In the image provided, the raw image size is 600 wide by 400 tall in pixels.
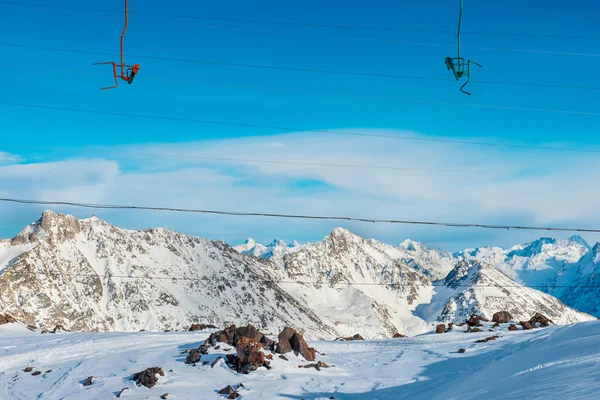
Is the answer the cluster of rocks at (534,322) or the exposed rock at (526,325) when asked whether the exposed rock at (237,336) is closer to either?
the exposed rock at (526,325)

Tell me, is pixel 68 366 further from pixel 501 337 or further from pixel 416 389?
pixel 501 337

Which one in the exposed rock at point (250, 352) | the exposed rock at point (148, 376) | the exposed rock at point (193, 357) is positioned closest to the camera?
the exposed rock at point (148, 376)

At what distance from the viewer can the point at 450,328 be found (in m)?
43.2

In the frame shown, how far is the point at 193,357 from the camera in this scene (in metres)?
33.6

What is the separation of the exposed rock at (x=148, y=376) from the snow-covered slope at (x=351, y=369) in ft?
1.22

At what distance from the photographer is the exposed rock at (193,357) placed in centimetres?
3331

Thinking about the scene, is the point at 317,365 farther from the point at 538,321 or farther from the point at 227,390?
the point at 538,321

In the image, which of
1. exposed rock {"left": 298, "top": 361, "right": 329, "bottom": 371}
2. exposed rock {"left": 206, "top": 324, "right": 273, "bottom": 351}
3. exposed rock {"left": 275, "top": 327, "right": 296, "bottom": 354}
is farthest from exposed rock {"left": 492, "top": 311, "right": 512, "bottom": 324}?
exposed rock {"left": 206, "top": 324, "right": 273, "bottom": 351}

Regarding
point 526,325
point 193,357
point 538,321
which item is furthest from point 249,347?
point 538,321

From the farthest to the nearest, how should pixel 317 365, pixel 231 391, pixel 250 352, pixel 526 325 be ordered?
1. pixel 526 325
2. pixel 317 365
3. pixel 250 352
4. pixel 231 391

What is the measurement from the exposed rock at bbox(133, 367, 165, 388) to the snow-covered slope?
1.22 ft

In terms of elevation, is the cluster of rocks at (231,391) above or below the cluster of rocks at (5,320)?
below

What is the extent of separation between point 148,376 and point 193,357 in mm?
3289

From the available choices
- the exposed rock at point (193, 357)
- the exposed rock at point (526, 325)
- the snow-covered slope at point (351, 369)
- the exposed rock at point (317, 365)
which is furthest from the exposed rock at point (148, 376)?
the exposed rock at point (526, 325)
